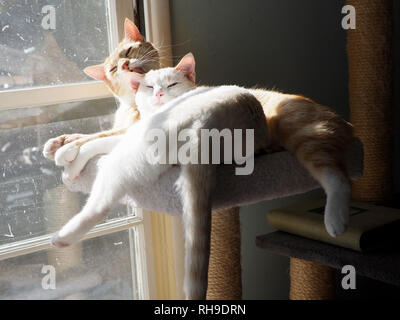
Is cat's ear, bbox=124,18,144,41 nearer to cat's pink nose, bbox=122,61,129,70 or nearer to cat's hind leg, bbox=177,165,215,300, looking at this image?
cat's pink nose, bbox=122,61,129,70

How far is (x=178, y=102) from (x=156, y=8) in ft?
2.45

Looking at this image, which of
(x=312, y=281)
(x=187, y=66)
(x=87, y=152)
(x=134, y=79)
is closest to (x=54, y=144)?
(x=87, y=152)

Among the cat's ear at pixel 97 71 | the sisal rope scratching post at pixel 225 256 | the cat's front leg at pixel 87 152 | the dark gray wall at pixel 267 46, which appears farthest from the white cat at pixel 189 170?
the dark gray wall at pixel 267 46

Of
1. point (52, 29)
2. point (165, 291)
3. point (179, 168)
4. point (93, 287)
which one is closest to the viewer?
point (179, 168)

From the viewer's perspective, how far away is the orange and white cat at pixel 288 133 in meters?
0.97

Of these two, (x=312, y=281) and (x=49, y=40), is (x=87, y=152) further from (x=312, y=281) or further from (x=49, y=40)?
(x=312, y=281)

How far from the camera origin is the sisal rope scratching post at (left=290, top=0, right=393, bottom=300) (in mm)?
1537

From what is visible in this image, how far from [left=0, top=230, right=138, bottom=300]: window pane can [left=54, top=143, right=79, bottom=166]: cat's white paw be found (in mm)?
591

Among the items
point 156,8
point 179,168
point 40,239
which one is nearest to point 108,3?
point 156,8

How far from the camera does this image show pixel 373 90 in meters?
1.58

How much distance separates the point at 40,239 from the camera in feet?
5.30

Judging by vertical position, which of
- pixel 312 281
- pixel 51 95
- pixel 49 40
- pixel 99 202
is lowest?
pixel 312 281

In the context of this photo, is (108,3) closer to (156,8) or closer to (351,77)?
(156,8)

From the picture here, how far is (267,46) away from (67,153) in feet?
3.19
